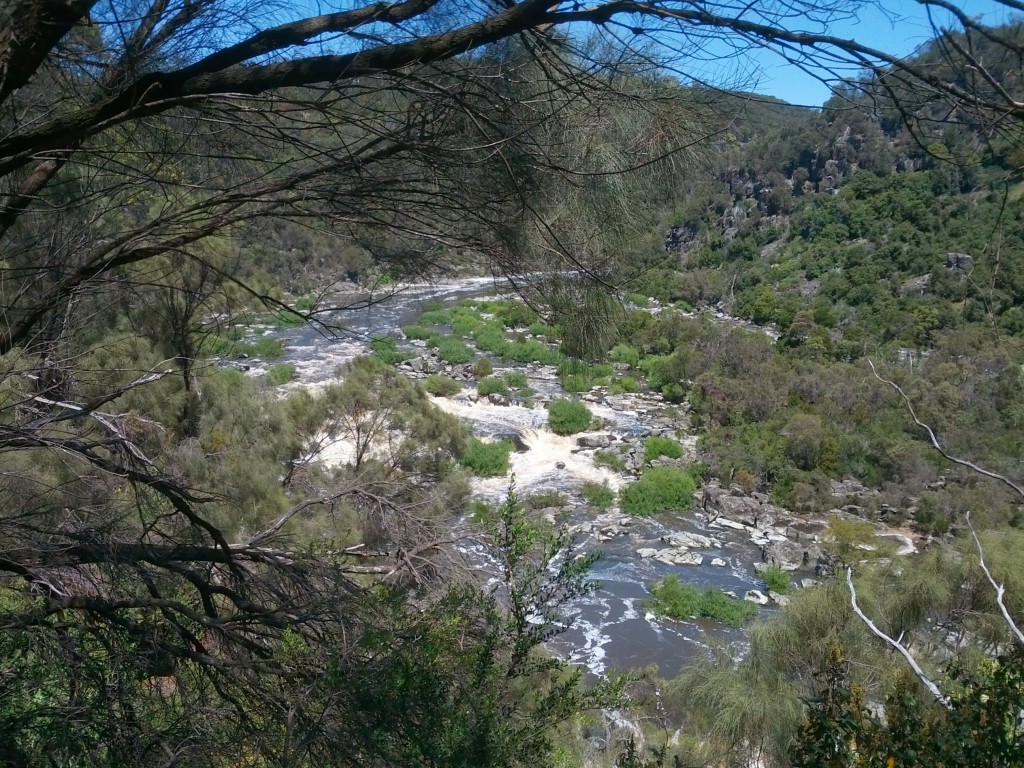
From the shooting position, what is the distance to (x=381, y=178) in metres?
1.89

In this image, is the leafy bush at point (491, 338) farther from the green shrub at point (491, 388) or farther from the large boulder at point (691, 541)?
the large boulder at point (691, 541)

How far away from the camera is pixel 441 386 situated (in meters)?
14.9

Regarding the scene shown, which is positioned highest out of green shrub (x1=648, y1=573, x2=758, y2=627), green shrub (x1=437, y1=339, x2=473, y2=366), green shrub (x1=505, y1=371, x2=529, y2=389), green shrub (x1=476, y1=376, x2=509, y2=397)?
green shrub (x1=437, y1=339, x2=473, y2=366)

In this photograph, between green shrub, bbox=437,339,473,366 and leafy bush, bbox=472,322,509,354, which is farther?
leafy bush, bbox=472,322,509,354

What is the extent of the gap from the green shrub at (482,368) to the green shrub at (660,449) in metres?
4.12

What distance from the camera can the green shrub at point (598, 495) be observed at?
11.2 meters

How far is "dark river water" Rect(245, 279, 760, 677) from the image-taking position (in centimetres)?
787

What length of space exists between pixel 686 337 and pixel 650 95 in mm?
17016

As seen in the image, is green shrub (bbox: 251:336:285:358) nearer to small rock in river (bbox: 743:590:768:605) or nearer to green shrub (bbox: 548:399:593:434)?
green shrub (bbox: 548:399:593:434)

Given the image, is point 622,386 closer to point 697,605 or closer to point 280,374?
point 280,374

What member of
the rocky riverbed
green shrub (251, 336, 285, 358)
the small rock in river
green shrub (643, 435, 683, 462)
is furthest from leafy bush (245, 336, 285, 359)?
the small rock in river

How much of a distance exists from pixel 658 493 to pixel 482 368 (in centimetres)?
578

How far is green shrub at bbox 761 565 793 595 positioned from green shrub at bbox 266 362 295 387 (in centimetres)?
802

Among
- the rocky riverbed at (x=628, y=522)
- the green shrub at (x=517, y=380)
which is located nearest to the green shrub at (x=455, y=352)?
the rocky riverbed at (x=628, y=522)
